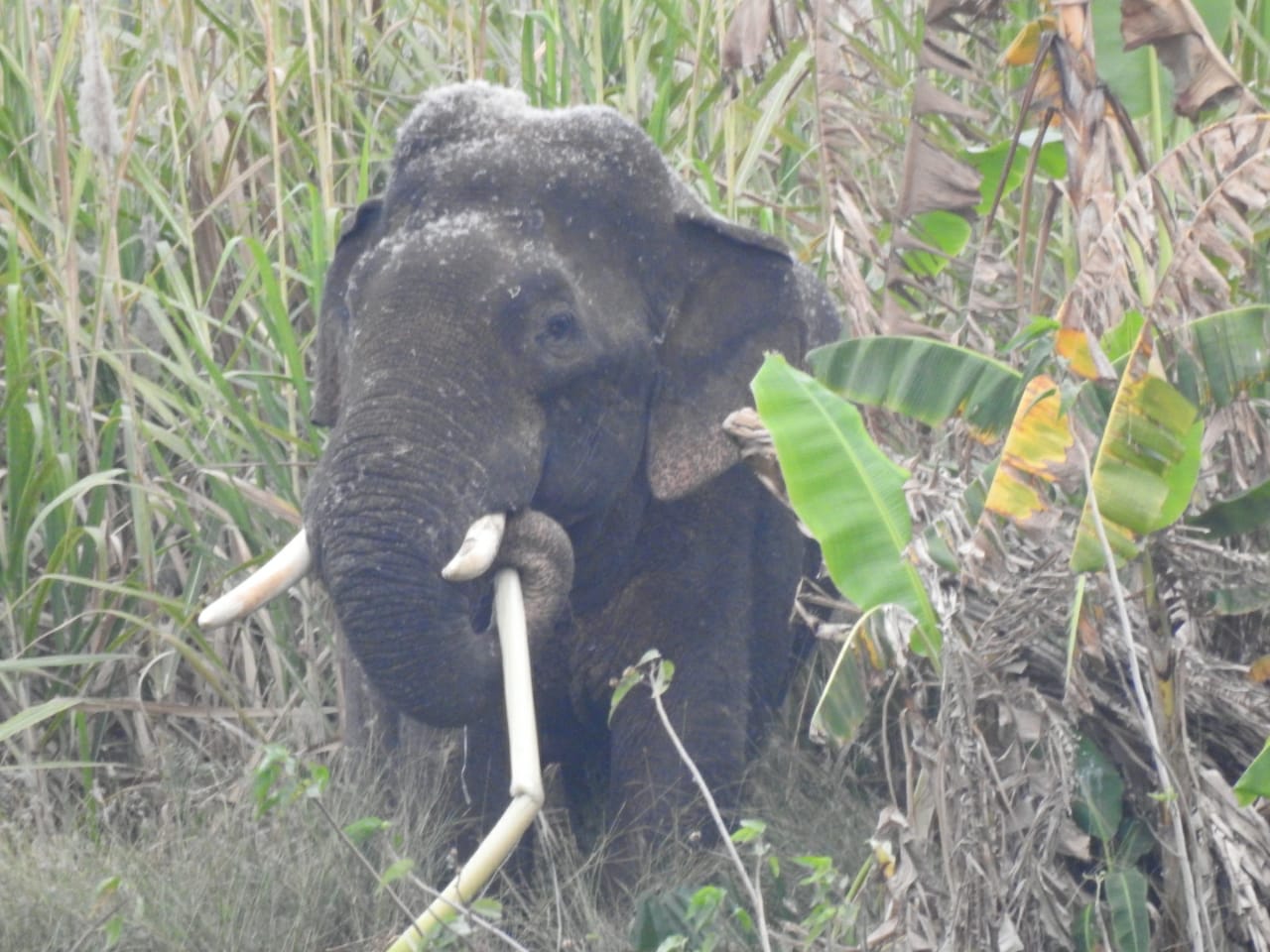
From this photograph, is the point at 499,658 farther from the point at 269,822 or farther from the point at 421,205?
the point at 421,205

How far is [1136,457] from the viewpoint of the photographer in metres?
3.23

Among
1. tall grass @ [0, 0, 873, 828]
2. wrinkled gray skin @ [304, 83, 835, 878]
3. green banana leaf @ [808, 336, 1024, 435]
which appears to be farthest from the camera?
tall grass @ [0, 0, 873, 828]

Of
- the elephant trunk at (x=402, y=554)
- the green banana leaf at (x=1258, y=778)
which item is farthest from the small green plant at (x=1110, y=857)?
the elephant trunk at (x=402, y=554)

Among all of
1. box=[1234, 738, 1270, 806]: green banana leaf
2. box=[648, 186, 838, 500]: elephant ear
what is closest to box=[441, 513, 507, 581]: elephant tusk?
box=[648, 186, 838, 500]: elephant ear

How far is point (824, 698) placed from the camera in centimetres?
338

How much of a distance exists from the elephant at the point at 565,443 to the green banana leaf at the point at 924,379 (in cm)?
55

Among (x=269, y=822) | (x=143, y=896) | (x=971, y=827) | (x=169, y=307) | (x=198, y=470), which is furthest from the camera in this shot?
(x=169, y=307)

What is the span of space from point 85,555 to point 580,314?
1530 millimetres

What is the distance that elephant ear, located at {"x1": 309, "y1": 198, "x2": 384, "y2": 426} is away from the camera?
14.5 feet

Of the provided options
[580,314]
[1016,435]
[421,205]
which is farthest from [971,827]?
[421,205]

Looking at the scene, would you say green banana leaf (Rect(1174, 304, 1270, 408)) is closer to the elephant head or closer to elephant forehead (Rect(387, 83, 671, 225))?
the elephant head

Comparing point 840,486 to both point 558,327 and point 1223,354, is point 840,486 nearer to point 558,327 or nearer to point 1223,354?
point 1223,354

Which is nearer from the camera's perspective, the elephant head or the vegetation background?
the vegetation background

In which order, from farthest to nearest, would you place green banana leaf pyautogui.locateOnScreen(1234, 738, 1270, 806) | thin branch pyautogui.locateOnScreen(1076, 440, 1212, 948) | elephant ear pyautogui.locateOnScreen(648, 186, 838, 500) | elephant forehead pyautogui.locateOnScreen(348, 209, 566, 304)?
elephant ear pyautogui.locateOnScreen(648, 186, 838, 500) → elephant forehead pyautogui.locateOnScreen(348, 209, 566, 304) → green banana leaf pyautogui.locateOnScreen(1234, 738, 1270, 806) → thin branch pyautogui.locateOnScreen(1076, 440, 1212, 948)
